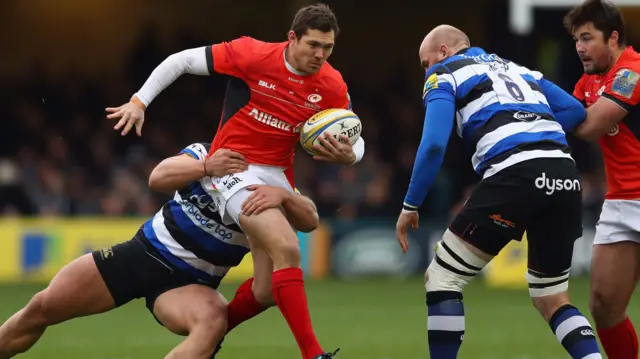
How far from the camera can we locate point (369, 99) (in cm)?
2256

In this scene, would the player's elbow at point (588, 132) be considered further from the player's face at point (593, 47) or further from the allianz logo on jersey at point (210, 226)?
the allianz logo on jersey at point (210, 226)

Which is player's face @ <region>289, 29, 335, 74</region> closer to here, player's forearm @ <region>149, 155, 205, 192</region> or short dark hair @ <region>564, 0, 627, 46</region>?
player's forearm @ <region>149, 155, 205, 192</region>

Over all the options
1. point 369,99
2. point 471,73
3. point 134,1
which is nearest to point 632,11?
point 369,99

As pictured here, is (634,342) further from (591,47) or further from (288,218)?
(288,218)

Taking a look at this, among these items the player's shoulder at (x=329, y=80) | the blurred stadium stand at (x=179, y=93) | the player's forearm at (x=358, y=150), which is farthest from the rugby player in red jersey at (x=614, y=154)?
the blurred stadium stand at (x=179, y=93)

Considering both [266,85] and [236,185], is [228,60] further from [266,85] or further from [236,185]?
[236,185]

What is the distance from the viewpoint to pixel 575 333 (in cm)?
654

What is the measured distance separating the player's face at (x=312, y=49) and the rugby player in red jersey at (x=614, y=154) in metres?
1.51

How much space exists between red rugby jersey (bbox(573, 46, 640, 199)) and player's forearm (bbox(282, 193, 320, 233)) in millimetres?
1897

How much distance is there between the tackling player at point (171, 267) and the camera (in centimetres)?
684

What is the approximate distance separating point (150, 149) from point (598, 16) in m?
14.2

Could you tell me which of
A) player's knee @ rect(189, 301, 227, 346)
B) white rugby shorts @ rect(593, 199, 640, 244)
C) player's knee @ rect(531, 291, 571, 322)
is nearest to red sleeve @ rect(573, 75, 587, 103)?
white rugby shorts @ rect(593, 199, 640, 244)

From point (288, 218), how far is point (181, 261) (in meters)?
0.70

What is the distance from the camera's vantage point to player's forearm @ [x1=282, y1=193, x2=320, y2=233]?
6898mm
